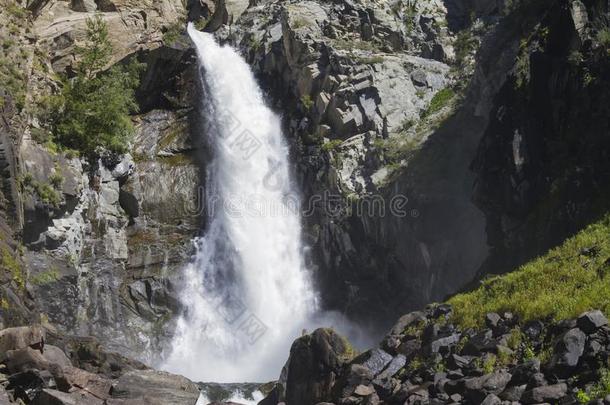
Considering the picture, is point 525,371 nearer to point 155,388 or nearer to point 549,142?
point 155,388

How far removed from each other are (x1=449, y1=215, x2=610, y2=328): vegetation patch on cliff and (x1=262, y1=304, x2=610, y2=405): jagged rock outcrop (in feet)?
1.55

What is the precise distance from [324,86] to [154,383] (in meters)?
21.7

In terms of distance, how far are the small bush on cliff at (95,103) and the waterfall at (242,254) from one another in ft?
19.6

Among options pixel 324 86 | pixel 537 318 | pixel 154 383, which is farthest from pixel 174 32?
pixel 537 318

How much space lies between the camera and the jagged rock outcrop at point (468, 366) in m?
13.0

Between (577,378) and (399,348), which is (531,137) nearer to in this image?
(399,348)

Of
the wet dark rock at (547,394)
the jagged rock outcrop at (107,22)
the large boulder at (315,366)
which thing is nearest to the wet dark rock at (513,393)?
the wet dark rock at (547,394)

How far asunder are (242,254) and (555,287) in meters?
20.0

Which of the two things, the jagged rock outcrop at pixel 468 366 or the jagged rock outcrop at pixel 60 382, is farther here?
the jagged rock outcrop at pixel 60 382

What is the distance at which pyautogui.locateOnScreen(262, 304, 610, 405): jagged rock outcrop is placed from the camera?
13.0 meters

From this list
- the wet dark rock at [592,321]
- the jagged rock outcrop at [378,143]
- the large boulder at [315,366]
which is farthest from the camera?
the jagged rock outcrop at [378,143]

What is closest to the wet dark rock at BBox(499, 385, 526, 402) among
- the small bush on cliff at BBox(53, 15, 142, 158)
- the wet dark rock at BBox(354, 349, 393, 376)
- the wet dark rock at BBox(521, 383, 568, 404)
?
the wet dark rock at BBox(521, 383, 568, 404)

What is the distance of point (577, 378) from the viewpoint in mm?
12820

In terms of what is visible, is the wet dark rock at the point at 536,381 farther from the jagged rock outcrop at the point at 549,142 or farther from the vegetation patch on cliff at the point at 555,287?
the jagged rock outcrop at the point at 549,142
